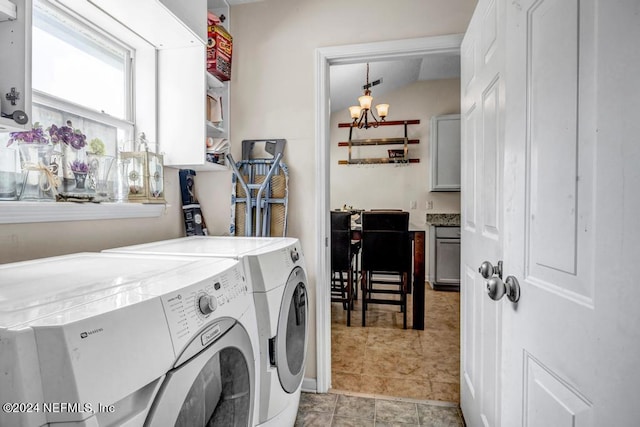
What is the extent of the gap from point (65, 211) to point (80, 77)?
0.72 meters

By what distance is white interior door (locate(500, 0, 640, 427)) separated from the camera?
1.67ft

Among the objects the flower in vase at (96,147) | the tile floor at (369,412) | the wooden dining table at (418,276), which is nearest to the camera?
the flower in vase at (96,147)

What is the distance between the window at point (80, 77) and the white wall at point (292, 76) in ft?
1.98

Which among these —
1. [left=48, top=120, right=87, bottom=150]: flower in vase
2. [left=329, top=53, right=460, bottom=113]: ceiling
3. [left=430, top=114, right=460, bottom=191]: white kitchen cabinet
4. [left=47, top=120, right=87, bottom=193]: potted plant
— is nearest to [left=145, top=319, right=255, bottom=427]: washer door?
[left=47, top=120, right=87, bottom=193]: potted plant

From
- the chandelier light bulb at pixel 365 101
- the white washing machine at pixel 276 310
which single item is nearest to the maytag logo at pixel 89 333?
the white washing machine at pixel 276 310

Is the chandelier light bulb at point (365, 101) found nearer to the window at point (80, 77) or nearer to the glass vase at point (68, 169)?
the window at point (80, 77)

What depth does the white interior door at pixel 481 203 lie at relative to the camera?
1172 millimetres

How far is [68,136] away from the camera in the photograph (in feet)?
4.37

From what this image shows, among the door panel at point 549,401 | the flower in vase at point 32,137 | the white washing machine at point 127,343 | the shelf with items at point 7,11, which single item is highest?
the shelf with items at point 7,11

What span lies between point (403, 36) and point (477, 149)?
0.92m

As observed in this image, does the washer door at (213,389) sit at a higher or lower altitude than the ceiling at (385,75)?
lower

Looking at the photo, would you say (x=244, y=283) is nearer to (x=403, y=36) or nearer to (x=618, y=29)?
(x=618, y=29)

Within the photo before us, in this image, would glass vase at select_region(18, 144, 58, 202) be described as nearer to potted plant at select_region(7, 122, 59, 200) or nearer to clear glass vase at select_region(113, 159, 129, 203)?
potted plant at select_region(7, 122, 59, 200)

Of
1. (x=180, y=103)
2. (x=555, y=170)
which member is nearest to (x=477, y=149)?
(x=555, y=170)
